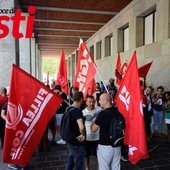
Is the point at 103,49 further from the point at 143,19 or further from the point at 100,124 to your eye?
the point at 100,124

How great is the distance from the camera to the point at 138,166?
470 centimetres

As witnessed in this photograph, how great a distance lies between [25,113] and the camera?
3.20 metres

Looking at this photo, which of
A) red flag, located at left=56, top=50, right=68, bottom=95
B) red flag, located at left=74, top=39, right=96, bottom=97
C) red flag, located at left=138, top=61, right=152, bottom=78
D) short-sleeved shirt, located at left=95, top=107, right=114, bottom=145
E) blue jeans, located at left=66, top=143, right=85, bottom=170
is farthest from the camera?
red flag, located at left=56, top=50, right=68, bottom=95

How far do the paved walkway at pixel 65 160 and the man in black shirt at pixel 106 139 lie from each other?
5.04ft

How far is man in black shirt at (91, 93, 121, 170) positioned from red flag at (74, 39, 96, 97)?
1664 mm

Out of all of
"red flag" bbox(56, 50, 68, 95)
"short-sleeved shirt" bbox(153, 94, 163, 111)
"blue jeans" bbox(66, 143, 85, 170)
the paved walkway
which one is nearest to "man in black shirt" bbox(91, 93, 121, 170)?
"blue jeans" bbox(66, 143, 85, 170)

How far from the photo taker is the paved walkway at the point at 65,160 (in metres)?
4.64

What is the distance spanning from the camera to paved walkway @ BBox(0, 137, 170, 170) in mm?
4645

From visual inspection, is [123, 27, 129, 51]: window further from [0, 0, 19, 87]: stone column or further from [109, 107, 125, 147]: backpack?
[109, 107, 125, 147]: backpack

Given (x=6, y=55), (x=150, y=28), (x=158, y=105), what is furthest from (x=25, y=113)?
(x=150, y=28)

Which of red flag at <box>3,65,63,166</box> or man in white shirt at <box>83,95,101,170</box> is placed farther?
man in white shirt at <box>83,95,101,170</box>

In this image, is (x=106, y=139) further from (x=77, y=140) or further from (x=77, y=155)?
(x=77, y=155)

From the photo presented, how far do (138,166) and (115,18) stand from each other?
859cm

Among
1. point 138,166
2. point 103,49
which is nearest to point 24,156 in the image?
point 138,166
